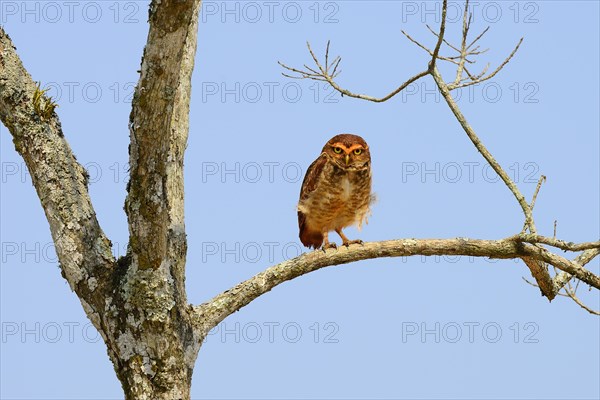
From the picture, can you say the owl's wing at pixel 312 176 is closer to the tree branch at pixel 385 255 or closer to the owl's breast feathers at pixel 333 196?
the owl's breast feathers at pixel 333 196

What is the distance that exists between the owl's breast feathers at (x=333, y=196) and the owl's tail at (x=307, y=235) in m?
0.06

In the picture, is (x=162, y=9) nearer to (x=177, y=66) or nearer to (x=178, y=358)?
(x=177, y=66)

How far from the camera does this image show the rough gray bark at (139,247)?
Answer: 4418 mm

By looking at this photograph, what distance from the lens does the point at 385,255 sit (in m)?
5.29

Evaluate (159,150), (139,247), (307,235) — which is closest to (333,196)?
(307,235)

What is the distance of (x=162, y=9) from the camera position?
148 inches

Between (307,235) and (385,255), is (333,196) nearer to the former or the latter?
(307,235)

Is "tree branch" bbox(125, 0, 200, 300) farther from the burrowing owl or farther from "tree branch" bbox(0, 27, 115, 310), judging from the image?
the burrowing owl

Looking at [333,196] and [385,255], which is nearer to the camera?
[385,255]

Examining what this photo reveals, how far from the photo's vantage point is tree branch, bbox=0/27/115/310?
15.5 feet

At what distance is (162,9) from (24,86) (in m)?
1.58

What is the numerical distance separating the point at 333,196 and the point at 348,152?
37 cm

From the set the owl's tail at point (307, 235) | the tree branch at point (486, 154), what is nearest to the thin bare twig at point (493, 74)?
the tree branch at point (486, 154)

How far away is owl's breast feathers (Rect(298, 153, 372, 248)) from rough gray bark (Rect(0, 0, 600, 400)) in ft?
3.59
